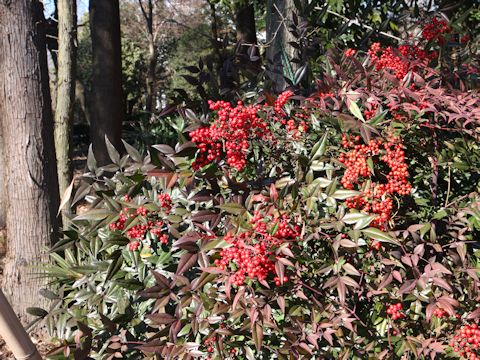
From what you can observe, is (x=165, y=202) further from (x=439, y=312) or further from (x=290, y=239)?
(x=439, y=312)

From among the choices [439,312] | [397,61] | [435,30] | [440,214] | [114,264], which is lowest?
[439,312]

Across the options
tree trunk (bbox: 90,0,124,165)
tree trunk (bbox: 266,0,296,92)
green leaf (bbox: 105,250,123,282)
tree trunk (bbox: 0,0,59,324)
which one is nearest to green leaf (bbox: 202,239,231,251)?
green leaf (bbox: 105,250,123,282)

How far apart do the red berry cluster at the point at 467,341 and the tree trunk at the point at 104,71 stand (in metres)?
4.60

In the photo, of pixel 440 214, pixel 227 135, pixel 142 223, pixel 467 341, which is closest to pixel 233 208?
pixel 227 135

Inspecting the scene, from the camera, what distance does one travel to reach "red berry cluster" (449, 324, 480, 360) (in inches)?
61.4

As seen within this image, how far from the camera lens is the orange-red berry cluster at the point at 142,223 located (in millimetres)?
1688

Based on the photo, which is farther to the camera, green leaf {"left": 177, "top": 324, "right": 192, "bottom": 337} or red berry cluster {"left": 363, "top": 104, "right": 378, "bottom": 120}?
red berry cluster {"left": 363, "top": 104, "right": 378, "bottom": 120}

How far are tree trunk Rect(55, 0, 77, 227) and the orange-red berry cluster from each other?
2496mm

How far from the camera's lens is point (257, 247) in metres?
1.44

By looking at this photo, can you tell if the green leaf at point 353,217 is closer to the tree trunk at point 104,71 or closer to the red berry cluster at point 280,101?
the red berry cluster at point 280,101

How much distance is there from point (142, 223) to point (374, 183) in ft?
2.66

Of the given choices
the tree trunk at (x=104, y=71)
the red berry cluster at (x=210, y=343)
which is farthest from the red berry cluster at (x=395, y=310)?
the tree trunk at (x=104, y=71)

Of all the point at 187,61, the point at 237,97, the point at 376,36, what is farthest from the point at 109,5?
the point at 187,61

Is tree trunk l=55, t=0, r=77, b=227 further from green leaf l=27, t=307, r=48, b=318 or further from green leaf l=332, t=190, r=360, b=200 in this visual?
green leaf l=332, t=190, r=360, b=200
